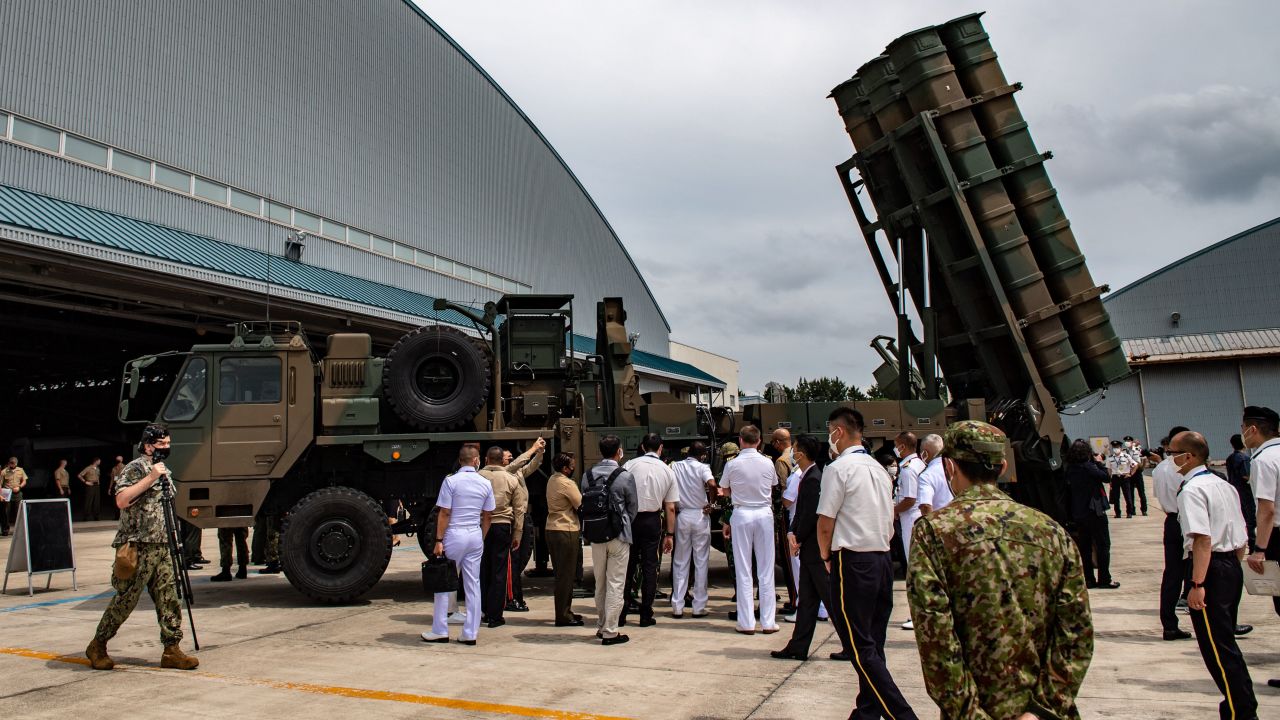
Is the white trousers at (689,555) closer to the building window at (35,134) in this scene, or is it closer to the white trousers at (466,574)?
the white trousers at (466,574)

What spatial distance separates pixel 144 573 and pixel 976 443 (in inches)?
237

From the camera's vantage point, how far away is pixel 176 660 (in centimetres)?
633

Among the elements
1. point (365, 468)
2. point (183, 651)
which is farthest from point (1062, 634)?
point (365, 468)

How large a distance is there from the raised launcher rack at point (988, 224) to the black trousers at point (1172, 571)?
422 centimetres

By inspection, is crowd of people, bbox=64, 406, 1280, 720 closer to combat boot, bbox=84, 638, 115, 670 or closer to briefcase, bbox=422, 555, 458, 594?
combat boot, bbox=84, 638, 115, 670

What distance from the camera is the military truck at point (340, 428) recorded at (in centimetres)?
899

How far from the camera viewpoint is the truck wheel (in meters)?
8.87

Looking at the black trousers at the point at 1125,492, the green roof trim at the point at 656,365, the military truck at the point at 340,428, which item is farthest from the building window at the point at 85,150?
the black trousers at the point at 1125,492

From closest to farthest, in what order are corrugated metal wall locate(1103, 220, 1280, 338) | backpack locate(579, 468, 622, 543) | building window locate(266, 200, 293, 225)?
backpack locate(579, 468, 622, 543), building window locate(266, 200, 293, 225), corrugated metal wall locate(1103, 220, 1280, 338)

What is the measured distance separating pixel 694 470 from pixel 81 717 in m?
5.24

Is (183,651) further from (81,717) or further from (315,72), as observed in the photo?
(315,72)

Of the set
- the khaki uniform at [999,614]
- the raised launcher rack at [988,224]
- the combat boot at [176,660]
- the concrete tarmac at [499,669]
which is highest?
the raised launcher rack at [988,224]

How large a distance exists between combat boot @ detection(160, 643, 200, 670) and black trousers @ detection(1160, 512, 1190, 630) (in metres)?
7.23

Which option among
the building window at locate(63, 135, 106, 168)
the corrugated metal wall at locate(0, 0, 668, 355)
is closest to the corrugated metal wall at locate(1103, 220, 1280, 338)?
the corrugated metal wall at locate(0, 0, 668, 355)
